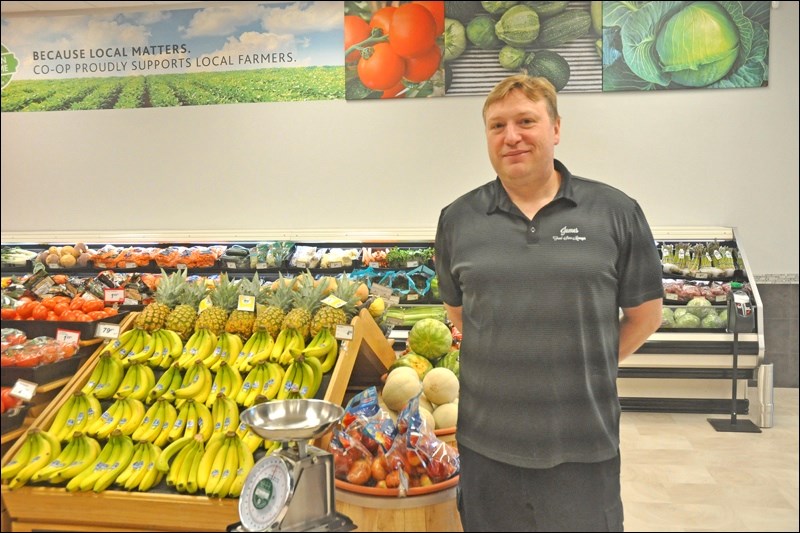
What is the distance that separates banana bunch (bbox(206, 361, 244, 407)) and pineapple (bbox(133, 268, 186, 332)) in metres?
0.51

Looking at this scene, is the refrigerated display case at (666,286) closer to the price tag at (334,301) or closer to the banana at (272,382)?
the price tag at (334,301)

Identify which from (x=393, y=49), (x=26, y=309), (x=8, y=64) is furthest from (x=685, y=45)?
(x=8, y=64)

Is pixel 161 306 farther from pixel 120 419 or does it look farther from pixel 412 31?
pixel 412 31

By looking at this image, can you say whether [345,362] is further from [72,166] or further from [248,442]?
[72,166]

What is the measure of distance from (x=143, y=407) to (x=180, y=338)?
0.44 meters

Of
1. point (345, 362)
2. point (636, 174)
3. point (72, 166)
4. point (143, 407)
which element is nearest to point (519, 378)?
point (345, 362)

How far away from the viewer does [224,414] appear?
239cm

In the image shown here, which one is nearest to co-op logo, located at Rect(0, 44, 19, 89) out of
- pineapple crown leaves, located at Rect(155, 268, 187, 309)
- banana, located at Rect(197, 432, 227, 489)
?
pineapple crown leaves, located at Rect(155, 268, 187, 309)

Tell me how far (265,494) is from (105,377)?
1.31 m

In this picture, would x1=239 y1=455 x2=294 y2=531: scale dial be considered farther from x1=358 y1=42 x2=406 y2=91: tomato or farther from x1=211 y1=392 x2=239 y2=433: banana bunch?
x1=358 y1=42 x2=406 y2=91: tomato

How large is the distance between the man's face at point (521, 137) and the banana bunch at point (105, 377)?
1.83 metres

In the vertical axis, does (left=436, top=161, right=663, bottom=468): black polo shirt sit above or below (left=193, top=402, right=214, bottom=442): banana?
above

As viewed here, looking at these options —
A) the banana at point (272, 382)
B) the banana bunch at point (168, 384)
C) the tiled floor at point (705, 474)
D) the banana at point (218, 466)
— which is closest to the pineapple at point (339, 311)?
the banana at point (272, 382)

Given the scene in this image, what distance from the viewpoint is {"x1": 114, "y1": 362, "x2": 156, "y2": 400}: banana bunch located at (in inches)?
99.7
